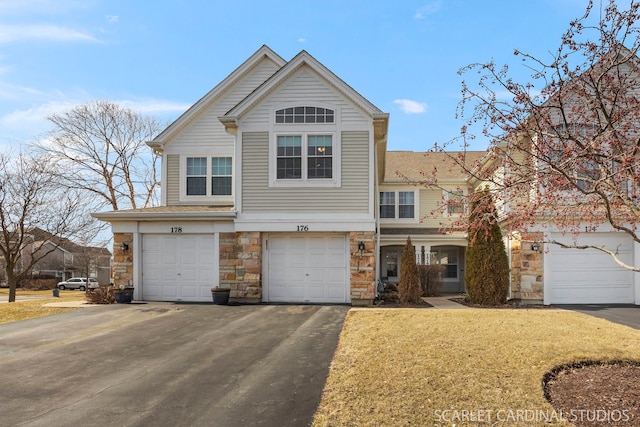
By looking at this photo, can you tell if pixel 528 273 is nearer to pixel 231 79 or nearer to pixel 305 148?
pixel 305 148

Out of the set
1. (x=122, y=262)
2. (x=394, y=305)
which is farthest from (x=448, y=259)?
(x=122, y=262)

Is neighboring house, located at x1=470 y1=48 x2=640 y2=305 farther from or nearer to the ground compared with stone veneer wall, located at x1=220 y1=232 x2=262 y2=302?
farther from the ground

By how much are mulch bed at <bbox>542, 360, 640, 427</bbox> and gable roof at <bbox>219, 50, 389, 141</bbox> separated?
9.31 meters

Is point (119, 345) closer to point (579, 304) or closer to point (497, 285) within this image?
point (497, 285)

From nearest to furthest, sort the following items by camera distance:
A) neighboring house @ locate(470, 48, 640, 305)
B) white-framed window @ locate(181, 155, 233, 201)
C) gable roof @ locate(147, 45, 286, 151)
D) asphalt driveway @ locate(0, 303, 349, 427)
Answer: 1. asphalt driveway @ locate(0, 303, 349, 427)
2. neighboring house @ locate(470, 48, 640, 305)
3. white-framed window @ locate(181, 155, 233, 201)
4. gable roof @ locate(147, 45, 286, 151)

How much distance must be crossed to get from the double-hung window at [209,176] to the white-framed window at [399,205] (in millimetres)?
8943

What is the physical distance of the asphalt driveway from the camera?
539 cm

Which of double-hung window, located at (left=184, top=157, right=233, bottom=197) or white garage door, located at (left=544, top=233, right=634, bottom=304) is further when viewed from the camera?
double-hung window, located at (left=184, top=157, right=233, bottom=197)

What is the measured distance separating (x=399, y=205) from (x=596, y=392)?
17.7 m

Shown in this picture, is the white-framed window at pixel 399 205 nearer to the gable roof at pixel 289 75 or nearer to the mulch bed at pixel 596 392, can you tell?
the gable roof at pixel 289 75

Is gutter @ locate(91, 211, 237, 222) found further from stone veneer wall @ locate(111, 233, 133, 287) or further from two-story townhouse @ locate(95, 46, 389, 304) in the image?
stone veneer wall @ locate(111, 233, 133, 287)

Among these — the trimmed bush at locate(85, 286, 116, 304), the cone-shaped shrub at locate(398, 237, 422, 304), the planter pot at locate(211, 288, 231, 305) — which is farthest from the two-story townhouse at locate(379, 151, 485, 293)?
the trimmed bush at locate(85, 286, 116, 304)

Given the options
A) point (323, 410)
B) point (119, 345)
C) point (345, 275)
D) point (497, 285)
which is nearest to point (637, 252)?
point (497, 285)

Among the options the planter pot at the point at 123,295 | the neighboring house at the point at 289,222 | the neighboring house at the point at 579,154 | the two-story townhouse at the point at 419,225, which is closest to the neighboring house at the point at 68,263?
the two-story townhouse at the point at 419,225
